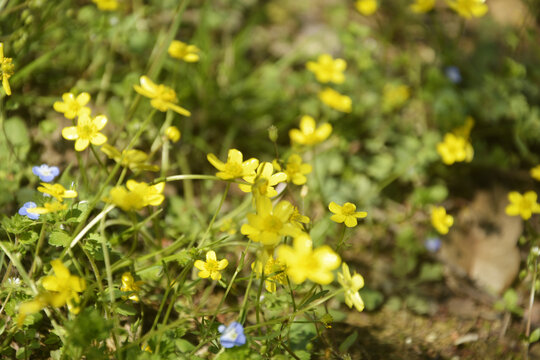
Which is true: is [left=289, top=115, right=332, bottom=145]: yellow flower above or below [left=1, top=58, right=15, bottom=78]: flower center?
below

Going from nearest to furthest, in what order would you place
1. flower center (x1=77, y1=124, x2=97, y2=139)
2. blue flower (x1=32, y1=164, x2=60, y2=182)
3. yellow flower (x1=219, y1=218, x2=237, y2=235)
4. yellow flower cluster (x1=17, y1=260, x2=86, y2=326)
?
1. yellow flower cluster (x1=17, y1=260, x2=86, y2=326)
2. flower center (x1=77, y1=124, x2=97, y2=139)
3. blue flower (x1=32, y1=164, x2=60, y2=182)
4. yellow flower (x1=219, y1=218, x2=237, y2=235)

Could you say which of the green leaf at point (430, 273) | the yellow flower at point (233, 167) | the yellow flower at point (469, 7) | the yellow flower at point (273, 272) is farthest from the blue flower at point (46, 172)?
the yellow flower at point (469, 7)

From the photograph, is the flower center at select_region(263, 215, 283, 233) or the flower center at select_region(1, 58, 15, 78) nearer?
the flower center at select_region(263, 215, 283, 233)

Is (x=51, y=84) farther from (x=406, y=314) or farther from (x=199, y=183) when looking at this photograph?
(x=406, y=314)

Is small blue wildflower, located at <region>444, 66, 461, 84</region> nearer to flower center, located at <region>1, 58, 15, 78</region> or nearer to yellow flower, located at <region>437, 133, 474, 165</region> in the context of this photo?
yellow flower, located at <region>437, 133, 474, 165</region>

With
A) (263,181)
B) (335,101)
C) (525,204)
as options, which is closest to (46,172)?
(263,181)

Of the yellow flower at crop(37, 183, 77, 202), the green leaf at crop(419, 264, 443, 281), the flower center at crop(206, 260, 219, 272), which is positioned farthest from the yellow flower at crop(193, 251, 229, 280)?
the green leaf at crop(419, 264, 443, 281)
